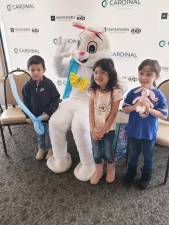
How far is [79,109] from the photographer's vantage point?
1.83m

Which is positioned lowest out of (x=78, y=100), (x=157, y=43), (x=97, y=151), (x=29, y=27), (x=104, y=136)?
(x=97, y=151)

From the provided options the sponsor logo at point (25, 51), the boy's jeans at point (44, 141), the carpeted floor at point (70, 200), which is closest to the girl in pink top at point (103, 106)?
the carpeted floor at point (70, 200)

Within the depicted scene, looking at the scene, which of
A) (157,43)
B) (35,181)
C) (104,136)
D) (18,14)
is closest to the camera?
(104,136)

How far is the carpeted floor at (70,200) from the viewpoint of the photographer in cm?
153

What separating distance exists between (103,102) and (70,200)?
0.74 meters

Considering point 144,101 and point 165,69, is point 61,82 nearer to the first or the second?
point 165,69

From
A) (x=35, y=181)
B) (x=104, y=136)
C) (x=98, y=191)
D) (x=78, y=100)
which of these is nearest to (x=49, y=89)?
(x=78, y=100)

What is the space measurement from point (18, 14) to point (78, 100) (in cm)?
125

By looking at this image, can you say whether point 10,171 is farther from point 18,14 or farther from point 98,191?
point 18,14

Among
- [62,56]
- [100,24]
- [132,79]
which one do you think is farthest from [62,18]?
[132,79]

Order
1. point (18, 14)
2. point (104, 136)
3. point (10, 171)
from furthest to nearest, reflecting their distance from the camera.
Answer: point (18, 14) → point (10, 171) → point (104, 136)

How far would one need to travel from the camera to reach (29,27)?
2469 millimetres

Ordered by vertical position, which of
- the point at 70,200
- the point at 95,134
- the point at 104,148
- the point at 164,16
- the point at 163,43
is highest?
the point at 164,16

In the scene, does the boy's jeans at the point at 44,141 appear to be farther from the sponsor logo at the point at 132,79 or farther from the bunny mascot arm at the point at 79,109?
the sponsor logo at the point at 132,79
